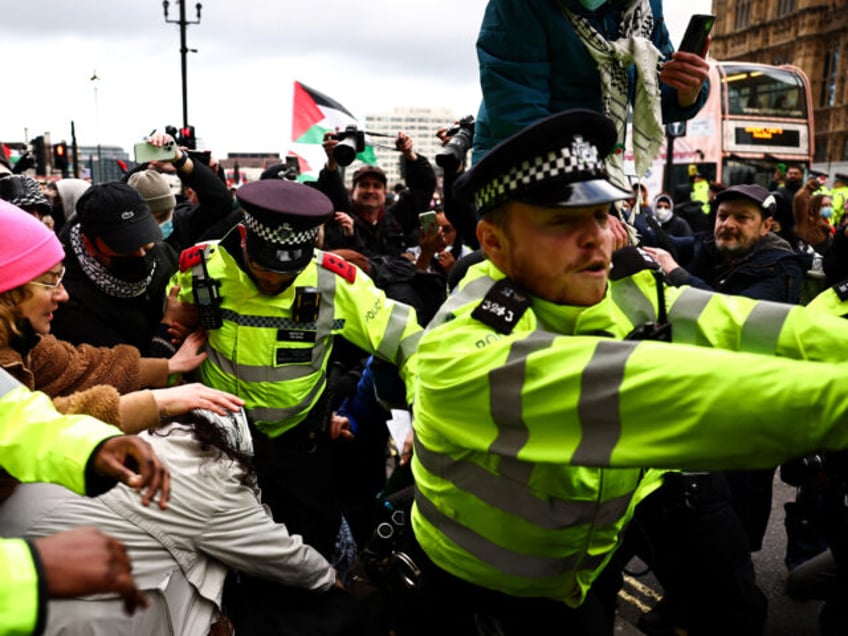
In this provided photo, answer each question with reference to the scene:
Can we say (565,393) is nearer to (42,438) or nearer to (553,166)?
(553,166)

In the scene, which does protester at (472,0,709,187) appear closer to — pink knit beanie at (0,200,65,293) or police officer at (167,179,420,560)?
police officer at (167,179,420,560)

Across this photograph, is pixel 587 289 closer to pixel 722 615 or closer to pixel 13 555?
pixel 13 555

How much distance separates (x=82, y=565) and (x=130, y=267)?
256 centimetres

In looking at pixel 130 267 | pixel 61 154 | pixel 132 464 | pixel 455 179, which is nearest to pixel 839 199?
pixel 455 179

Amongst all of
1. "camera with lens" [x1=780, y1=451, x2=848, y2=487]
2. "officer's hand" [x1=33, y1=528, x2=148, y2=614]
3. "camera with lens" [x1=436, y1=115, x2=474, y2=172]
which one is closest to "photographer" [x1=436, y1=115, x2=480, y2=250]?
"camera with lens" [x1=436, y1=115, x2=474, y2=172]

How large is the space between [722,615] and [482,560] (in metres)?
1.11

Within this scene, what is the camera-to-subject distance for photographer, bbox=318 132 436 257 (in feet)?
18.1

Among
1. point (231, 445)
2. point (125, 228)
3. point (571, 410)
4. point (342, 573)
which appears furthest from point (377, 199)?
point (571, 410)

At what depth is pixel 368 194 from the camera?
19.0 ft

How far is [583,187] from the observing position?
1.49 metres

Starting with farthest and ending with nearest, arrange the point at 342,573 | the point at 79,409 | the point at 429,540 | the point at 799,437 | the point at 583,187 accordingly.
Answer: the point at 342,573
the point at 79,409
the point at 429,540
the point at 583,187
the point at 799,437

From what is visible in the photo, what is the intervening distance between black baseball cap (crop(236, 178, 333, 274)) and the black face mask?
0.78 meters

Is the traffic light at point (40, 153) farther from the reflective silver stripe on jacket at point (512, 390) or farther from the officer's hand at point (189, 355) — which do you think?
the reflective silver stripe on jacket at point (512, 390)

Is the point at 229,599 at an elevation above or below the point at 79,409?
below
